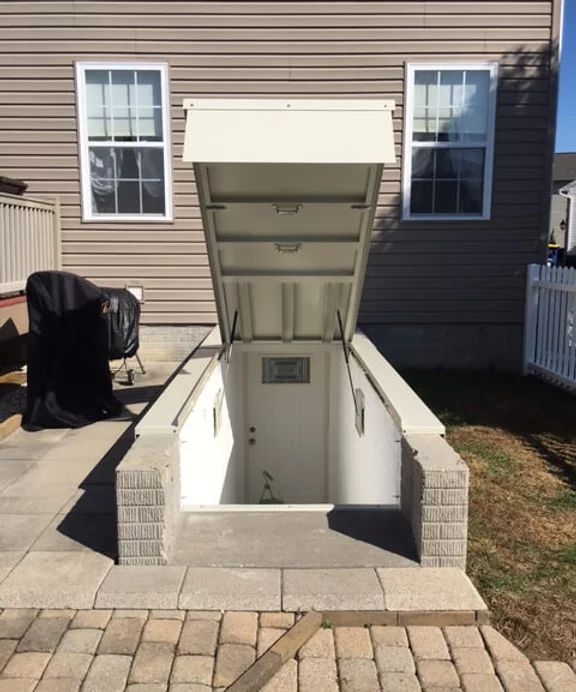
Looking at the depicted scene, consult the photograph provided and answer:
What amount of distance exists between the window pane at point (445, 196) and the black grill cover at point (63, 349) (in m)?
4.52

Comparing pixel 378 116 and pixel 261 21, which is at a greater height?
pixel 261 21

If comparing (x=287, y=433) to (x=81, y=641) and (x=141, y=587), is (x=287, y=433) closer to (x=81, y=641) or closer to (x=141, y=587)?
(x=141, y=587)

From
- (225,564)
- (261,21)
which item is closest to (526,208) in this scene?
(261,21)

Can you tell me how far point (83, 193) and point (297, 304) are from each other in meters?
4.05

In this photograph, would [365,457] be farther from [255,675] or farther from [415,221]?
[415,221]

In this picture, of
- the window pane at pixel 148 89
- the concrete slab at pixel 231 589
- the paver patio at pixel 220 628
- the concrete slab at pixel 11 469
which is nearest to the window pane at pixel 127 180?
the window pane at pixel 148 89

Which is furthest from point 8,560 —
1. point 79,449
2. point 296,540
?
point 79,449

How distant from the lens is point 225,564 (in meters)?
3.19

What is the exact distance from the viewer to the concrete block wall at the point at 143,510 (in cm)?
315

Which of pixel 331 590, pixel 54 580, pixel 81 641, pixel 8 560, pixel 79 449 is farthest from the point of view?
pixel 79 449

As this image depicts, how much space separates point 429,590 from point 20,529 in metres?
2.24

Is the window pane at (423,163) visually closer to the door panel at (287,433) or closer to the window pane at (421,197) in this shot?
the window pane at (421,197)

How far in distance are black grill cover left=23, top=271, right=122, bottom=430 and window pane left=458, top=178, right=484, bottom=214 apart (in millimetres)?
4784

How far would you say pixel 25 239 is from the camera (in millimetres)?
7324
